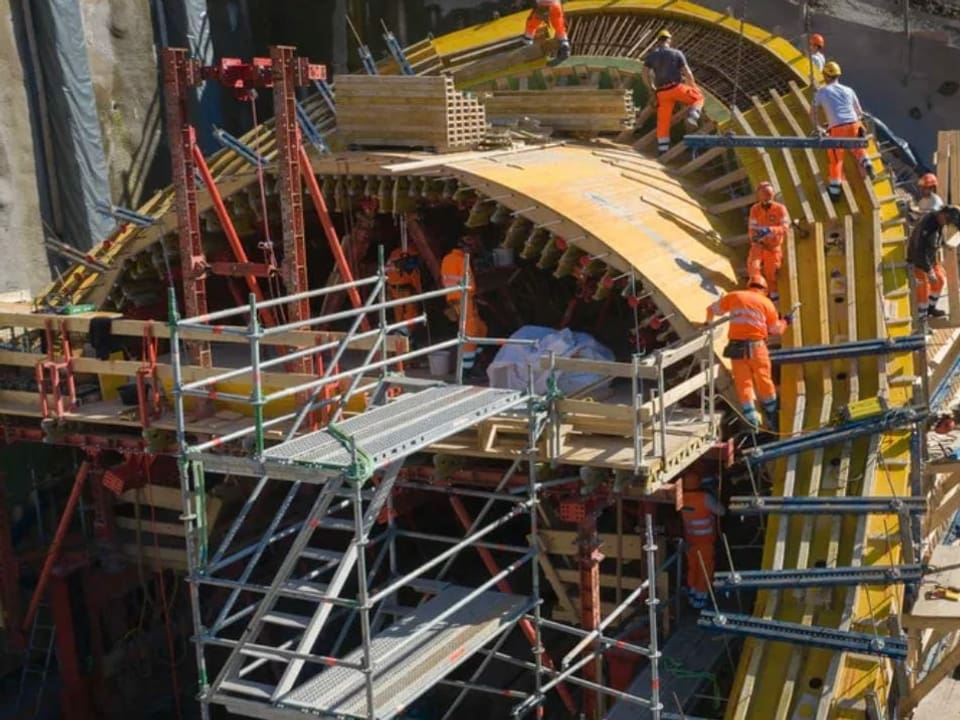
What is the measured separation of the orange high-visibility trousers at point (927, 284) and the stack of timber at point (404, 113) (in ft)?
20.5

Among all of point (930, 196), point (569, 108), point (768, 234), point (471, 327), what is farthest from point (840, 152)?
point (471, 327)

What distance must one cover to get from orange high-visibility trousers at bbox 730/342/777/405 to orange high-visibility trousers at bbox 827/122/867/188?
4.33m

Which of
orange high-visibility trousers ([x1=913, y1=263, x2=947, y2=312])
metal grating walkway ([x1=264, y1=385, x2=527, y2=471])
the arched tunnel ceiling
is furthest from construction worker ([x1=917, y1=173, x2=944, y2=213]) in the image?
metal grating walkway ([x1=264, y1=385, x2=527, y2=471])

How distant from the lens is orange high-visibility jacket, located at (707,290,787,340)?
14070 millimetres

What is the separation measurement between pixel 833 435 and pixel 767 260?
2697 mm

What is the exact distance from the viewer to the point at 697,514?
1438 cm

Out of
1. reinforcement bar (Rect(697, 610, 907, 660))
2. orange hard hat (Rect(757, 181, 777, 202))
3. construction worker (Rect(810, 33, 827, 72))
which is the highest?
construction worker (Rect(810, 33, 827, 72))

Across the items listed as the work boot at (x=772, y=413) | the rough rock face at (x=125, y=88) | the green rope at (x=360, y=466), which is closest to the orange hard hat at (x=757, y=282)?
the work boot at (x=772, y=413)

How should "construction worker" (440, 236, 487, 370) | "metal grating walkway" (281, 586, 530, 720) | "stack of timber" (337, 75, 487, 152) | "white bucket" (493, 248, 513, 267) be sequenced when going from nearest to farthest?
"metal grating walkway" (281, 586, 530, 720), "construction worker" (440, 236, 487, 370), "stack of timber" (337, 75, 487, 152), "white bucket" (493, 248, 513, 267)

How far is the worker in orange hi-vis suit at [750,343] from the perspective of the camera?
14.1 metres

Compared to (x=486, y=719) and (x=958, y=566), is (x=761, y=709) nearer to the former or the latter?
(x=958, y=566)

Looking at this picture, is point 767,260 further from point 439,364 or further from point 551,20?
point 551,20

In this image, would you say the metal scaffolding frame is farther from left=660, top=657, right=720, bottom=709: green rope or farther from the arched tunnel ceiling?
the arched tunnel ceiling

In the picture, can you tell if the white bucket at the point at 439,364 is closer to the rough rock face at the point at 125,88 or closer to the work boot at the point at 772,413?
the work boot at the point at 772,413
